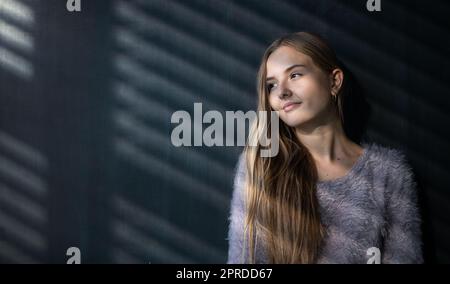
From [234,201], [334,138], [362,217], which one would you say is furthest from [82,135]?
[362,217]

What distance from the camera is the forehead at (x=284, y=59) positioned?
1.83 metres

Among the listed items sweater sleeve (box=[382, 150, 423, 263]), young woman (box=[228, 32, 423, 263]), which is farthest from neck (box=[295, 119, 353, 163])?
sweater sleeve (box=[382, 150, 423, 263])

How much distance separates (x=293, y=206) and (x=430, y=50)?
83cm

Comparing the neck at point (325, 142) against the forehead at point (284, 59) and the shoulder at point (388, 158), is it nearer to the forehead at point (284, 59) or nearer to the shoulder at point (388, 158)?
the shoulder at point (388, 158)

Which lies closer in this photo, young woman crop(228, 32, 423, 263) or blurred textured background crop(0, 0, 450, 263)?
young woman crop(228, 32, 423, 263)

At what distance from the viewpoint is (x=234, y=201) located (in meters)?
1.92

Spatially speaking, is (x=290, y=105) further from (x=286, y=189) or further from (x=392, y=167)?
(x=392, y=167)

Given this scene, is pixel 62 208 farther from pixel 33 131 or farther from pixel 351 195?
pixel 351 195

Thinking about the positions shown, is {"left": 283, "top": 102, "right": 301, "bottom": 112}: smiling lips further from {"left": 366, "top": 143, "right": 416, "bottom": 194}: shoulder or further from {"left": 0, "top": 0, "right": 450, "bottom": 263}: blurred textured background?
{"left": 366, "top": 143, "right": 416, "bottom": 194}: shoulder

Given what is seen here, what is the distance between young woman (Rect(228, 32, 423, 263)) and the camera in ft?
5.94

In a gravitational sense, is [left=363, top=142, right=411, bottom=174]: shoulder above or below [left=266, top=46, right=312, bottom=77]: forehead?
below

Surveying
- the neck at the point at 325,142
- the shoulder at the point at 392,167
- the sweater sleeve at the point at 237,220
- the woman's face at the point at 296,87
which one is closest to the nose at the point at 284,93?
the woman's face at the point at 296,87

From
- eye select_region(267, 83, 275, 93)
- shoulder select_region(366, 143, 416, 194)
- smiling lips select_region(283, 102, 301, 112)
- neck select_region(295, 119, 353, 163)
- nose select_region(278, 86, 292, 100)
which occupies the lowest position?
shoulder select_region(366, 143, 416, 194)

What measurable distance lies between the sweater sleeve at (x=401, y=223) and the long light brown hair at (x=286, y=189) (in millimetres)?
248
